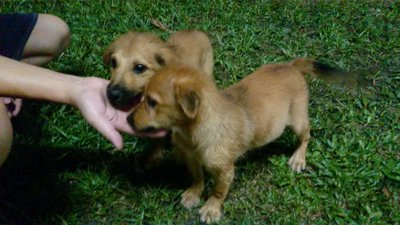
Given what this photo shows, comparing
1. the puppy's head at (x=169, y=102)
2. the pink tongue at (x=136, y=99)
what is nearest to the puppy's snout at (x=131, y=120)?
the puppy's head at (x=169, y=102)

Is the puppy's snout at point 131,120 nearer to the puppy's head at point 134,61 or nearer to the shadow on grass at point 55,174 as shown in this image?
the puppy's head at point 134,61

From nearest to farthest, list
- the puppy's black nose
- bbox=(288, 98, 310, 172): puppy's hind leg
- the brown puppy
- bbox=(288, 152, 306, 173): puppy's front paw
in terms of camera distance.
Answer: the brown puppy → the puppy's black nose → bbox=(288, 98, 310, 172): puppy's hind leg → bbox=(288, 152, 306, 173): puppy's front paw

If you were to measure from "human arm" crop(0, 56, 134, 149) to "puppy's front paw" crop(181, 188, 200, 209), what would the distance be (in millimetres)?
840

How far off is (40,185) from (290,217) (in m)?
2.06

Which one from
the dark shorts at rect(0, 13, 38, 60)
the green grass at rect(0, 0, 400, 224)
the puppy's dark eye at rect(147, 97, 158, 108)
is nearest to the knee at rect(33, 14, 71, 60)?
the dark shorts at rect(0, 13, 38, 60)

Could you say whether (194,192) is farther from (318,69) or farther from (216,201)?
(318,69)

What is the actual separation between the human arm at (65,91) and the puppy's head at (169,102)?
190 millimetres

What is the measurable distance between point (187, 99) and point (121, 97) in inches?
30.4

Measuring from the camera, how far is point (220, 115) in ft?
10.7

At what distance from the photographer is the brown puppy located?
10.1 ft

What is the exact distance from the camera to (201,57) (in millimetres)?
4414

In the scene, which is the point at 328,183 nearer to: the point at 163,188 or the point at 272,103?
the point at 272,103

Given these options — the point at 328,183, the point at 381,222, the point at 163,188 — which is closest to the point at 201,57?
the point at 163,188

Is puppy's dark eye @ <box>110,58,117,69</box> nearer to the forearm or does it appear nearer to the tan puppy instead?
the tan puppy
